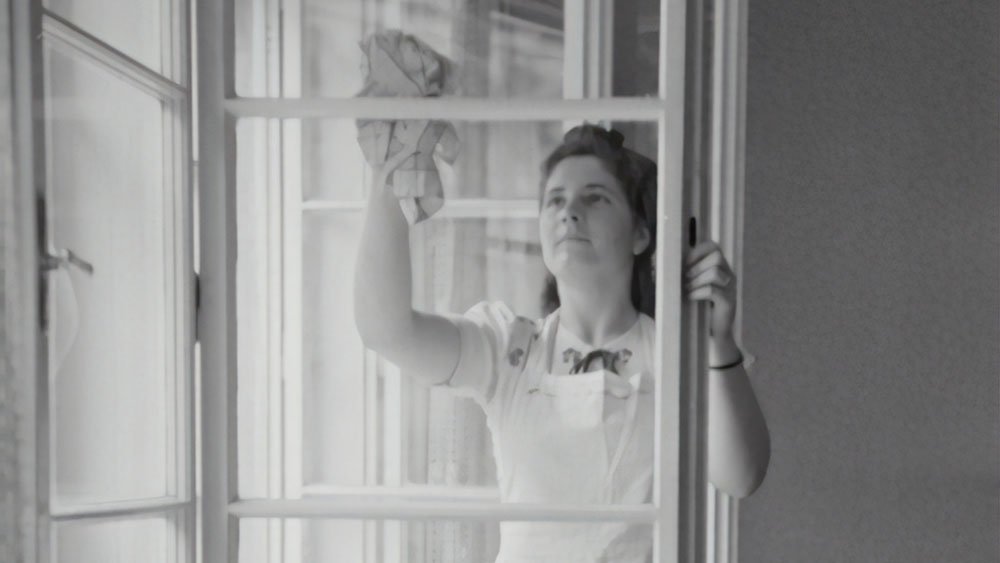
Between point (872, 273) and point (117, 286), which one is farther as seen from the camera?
point (872, 273)

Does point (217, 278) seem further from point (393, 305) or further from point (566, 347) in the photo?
point (566, 347)

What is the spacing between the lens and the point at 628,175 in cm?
126

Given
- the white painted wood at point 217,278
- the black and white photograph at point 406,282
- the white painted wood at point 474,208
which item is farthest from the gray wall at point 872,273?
the white painted wood at point 217,278

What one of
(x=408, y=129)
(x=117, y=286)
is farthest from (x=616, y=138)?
(x=117, y=286)

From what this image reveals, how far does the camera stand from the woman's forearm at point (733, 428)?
1398mm

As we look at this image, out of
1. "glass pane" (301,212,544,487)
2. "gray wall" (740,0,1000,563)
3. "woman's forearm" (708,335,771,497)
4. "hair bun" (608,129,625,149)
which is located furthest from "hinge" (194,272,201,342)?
"gray wall" (740,0,1000,563)

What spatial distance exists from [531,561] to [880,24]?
60.5 inches

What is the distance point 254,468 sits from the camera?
130 centimetres

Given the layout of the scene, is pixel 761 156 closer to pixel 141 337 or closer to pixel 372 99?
pixel 372 99

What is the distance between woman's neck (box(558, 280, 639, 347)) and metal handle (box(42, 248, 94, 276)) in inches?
21.8

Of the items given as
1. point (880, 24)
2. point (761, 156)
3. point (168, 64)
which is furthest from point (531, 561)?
point (880, 24)

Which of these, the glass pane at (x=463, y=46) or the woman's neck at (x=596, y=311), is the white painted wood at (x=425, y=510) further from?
the glass pane at (x=463, y=46)

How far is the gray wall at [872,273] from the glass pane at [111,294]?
4.51 ft

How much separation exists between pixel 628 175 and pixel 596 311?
17 cm
